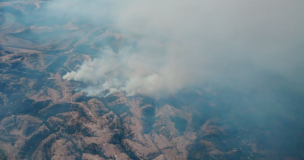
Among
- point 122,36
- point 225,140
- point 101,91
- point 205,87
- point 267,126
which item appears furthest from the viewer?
point 122,36

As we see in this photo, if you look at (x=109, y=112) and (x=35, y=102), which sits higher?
(x=109, y=112)

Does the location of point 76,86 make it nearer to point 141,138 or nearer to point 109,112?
point 109,112

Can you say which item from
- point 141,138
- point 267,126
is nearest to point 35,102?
point 141,138

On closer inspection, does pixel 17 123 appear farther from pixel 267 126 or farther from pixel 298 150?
pixel 298 150

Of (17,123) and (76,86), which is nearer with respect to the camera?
(17,123)

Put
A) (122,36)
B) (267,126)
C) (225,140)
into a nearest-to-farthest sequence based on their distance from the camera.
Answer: (225,140) < (267,126) < (122,36)

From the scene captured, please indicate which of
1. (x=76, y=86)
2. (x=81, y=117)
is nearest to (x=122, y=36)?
(x=76, y=86)

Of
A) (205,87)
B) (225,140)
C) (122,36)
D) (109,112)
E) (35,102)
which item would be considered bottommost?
(35,102)
